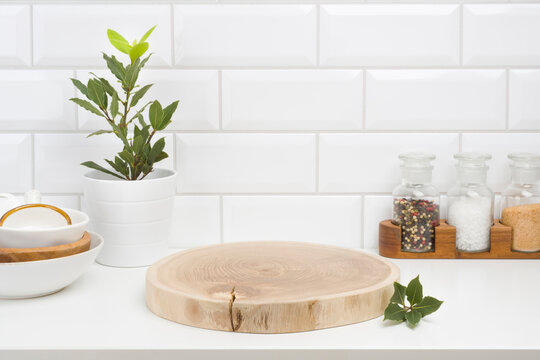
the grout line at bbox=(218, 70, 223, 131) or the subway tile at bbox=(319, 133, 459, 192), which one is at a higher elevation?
the grout line at bbox=(218, 70, 223, 131)

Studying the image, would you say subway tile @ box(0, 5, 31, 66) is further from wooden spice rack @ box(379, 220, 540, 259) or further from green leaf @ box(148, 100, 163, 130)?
wooden spice rack @ box(379, 220, 540, 259)

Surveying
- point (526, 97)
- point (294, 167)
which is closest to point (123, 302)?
point (294, 167)

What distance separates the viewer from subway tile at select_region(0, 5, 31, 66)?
134 cm

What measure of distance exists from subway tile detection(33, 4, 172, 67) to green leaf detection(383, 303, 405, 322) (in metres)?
0.74

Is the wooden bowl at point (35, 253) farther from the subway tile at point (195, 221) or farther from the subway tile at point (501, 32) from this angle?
the subway tile at point (501, 32)

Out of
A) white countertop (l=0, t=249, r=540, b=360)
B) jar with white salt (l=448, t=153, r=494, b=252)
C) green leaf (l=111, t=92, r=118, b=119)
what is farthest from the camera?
jar with white salt (l=448, t=153, r=494, b=252)

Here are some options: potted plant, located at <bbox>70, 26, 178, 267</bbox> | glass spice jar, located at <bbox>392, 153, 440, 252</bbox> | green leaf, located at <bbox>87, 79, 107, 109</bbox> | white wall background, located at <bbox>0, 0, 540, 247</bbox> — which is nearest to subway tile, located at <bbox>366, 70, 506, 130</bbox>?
white wall background, located at <bbox>0, 0, 540, 247</bbox>

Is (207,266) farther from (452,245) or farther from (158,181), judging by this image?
(452,245)

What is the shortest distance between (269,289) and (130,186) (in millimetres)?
367

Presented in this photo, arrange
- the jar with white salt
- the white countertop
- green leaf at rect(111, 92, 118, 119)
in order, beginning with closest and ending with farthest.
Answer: the white countertop < green leaf at rect(111, 92, 118, 119) < the jar with white salt

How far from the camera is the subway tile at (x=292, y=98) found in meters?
1.36

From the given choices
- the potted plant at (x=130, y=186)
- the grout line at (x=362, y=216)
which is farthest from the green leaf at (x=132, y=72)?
the grout line at (x=362, y=216)

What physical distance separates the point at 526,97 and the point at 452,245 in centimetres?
38

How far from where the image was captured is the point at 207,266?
1.11m
